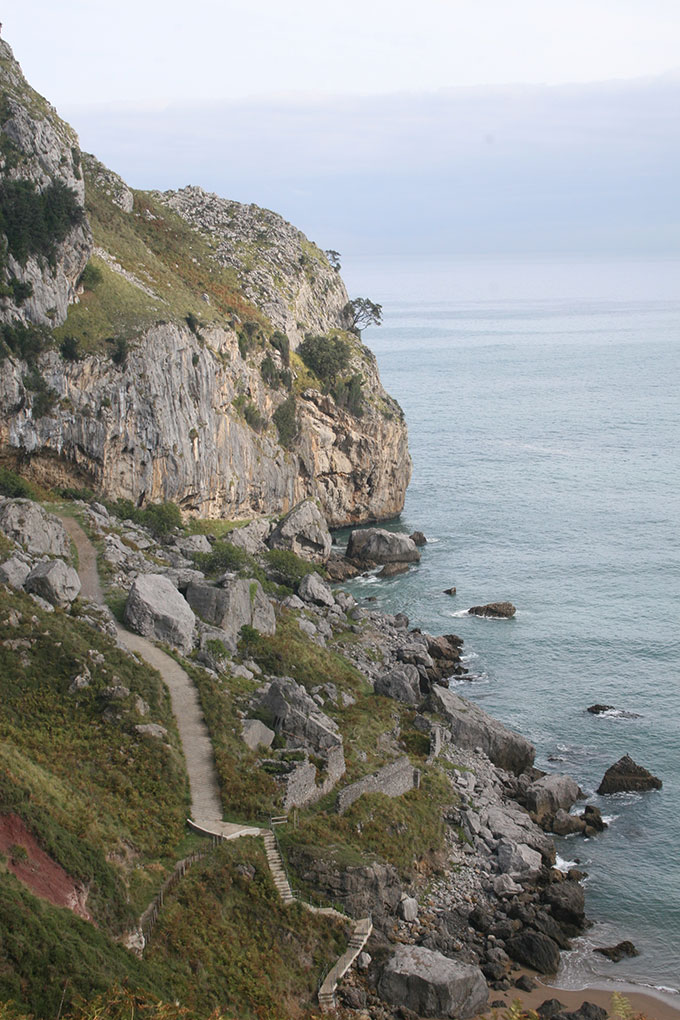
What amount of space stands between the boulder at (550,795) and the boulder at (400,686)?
927 centimetres

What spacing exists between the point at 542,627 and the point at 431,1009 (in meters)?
44.9

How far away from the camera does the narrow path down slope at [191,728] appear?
3934cm

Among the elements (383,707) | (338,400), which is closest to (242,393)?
(338,400)

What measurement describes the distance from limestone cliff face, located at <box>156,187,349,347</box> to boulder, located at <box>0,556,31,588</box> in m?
62.7

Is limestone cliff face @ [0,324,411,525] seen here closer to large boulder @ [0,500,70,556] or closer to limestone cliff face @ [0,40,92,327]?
limestone cliff face @ [0,40,92,327]

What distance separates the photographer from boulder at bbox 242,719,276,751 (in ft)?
147

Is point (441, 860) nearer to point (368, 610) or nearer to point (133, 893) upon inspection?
point (133, 893)

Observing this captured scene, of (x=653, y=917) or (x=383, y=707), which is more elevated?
(x=383, y=707)

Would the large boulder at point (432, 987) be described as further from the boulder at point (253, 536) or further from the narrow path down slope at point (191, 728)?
the boulder at point (253, 536)

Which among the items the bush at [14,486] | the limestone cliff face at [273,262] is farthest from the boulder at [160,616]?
the limestone cliff face at [273,262]

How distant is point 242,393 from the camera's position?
9744 cm

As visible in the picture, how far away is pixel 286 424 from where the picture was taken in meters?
102

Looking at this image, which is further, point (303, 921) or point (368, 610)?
point (368, 610)

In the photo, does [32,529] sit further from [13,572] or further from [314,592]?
[314,592]
